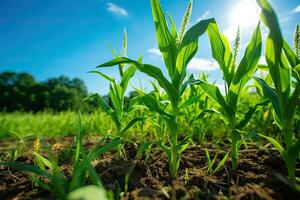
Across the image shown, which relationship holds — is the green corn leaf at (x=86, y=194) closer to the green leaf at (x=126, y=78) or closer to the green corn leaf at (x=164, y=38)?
the green corn leaf at (x=164, y=38)

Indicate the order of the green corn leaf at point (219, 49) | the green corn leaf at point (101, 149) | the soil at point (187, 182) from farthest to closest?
the green corn leaf at point (219, 49) < the green corn leaf at point (101, 149) < the soil at point (187, 182)

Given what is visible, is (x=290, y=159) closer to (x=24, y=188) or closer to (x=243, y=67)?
(x=243, y=67)

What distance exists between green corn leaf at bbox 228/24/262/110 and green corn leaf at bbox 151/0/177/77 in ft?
1.44

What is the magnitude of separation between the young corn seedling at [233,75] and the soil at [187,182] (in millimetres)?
227

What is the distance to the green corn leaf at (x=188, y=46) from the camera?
5.32 feet

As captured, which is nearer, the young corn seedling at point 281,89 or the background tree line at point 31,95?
the young corn seedling at point 281,89

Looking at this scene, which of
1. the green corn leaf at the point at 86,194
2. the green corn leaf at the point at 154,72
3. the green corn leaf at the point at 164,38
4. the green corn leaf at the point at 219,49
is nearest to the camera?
the green corn leaf at the point at 86,194

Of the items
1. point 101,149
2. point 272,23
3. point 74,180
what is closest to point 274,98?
point 272,23

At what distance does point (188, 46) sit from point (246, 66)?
41 centimetres

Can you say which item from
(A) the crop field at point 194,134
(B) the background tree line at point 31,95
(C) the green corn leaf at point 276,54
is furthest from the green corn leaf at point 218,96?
(B) the background tree line at point 31,95

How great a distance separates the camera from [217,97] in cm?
179

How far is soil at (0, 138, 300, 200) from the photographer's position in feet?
3.89

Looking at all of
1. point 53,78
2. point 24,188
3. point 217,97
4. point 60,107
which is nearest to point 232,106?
point 217,97

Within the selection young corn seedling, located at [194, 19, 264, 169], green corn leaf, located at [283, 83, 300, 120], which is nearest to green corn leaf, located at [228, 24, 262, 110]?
young corn seedling, located at [194, 19, 264, 169]
